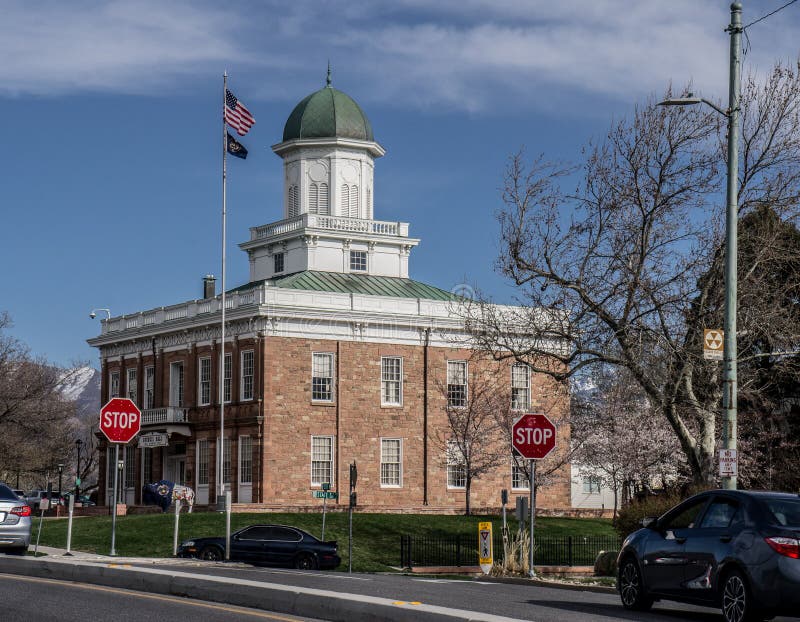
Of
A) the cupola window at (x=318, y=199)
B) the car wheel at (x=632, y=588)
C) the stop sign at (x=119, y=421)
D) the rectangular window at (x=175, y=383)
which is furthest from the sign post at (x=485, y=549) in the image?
the cupola window at (x=318, y=199)

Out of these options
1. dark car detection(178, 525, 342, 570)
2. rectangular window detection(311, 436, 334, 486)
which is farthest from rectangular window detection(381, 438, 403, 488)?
dark car detection(178, 525, 342, 570)

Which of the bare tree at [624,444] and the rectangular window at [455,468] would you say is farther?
the rectangular window at [455,468]

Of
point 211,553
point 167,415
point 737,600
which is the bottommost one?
point 211,553

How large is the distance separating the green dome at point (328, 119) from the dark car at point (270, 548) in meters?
35.8

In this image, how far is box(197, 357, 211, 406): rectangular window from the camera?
67312 mm

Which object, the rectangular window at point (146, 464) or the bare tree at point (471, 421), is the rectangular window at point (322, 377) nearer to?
the bare tree at point (471, 421)

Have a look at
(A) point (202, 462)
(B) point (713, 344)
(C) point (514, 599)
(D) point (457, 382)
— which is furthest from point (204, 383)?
(C) point (514, 599)

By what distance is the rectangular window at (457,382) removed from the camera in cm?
6744

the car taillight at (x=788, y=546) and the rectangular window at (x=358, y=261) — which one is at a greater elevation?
the rectangular window at (x=358, y=261)

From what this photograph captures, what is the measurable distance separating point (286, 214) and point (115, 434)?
42.7 metres

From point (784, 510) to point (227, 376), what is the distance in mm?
51950

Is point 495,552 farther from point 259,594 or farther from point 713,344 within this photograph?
point 259,594

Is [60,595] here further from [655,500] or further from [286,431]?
[286,431]

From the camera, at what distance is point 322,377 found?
6475 cm
